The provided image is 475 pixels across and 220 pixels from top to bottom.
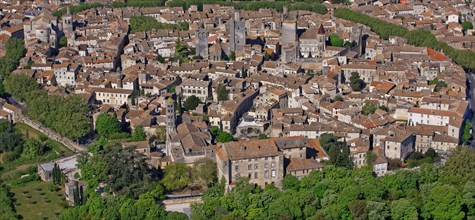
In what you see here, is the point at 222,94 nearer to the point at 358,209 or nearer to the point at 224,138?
the point at 224,138

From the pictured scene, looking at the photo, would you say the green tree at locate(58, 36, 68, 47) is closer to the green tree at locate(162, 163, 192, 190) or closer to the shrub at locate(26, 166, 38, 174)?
the shrub at locate(26, 166, 38, 174)

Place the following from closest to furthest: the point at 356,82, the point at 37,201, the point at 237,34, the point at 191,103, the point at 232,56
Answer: the point at 37,201
the point at 191,103
the point at 356,82
the point at 232,56
the point at 237,34

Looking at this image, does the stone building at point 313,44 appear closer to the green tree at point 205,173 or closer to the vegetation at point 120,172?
the green tree at point 205,173

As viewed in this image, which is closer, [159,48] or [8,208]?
[8,208]

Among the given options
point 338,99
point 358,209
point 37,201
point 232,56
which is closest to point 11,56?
point 232,56

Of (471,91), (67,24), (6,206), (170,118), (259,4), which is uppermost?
(259,4)

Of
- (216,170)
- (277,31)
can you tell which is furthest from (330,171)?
(277,31)

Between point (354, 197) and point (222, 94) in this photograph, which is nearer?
point (354, 197)

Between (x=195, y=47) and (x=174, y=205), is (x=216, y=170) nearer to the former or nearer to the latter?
(x=174, y=205)
